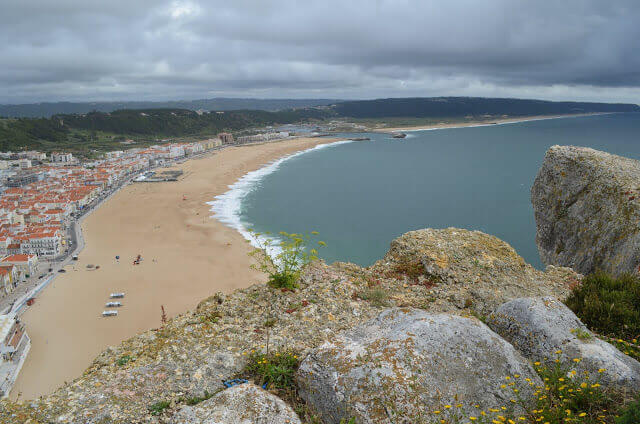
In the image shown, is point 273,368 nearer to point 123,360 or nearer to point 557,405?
point 123,360

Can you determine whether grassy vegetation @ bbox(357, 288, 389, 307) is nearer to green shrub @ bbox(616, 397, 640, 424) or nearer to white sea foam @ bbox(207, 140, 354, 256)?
green shrub @ bbox(616, 397, 640, 424)

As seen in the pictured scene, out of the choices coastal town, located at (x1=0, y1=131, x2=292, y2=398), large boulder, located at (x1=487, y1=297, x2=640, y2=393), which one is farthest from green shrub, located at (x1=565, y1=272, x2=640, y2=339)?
coastal town, located at (x1=0, y1=131, x2=292, y2=398)

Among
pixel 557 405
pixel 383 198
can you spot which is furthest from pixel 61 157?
pixel 557 405

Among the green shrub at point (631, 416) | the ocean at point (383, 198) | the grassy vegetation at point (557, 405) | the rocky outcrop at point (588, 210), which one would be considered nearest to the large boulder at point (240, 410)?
the grassy vegetation at point (557, 405)

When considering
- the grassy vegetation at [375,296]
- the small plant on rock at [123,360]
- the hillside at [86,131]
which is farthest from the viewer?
the hillside at [86,131]

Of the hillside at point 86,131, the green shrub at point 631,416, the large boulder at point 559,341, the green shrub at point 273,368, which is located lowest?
the green shrub at point 273,368

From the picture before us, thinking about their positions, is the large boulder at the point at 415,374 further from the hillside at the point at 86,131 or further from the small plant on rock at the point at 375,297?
the hillside at the point at 86,131

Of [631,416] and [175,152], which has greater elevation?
[631,416]
